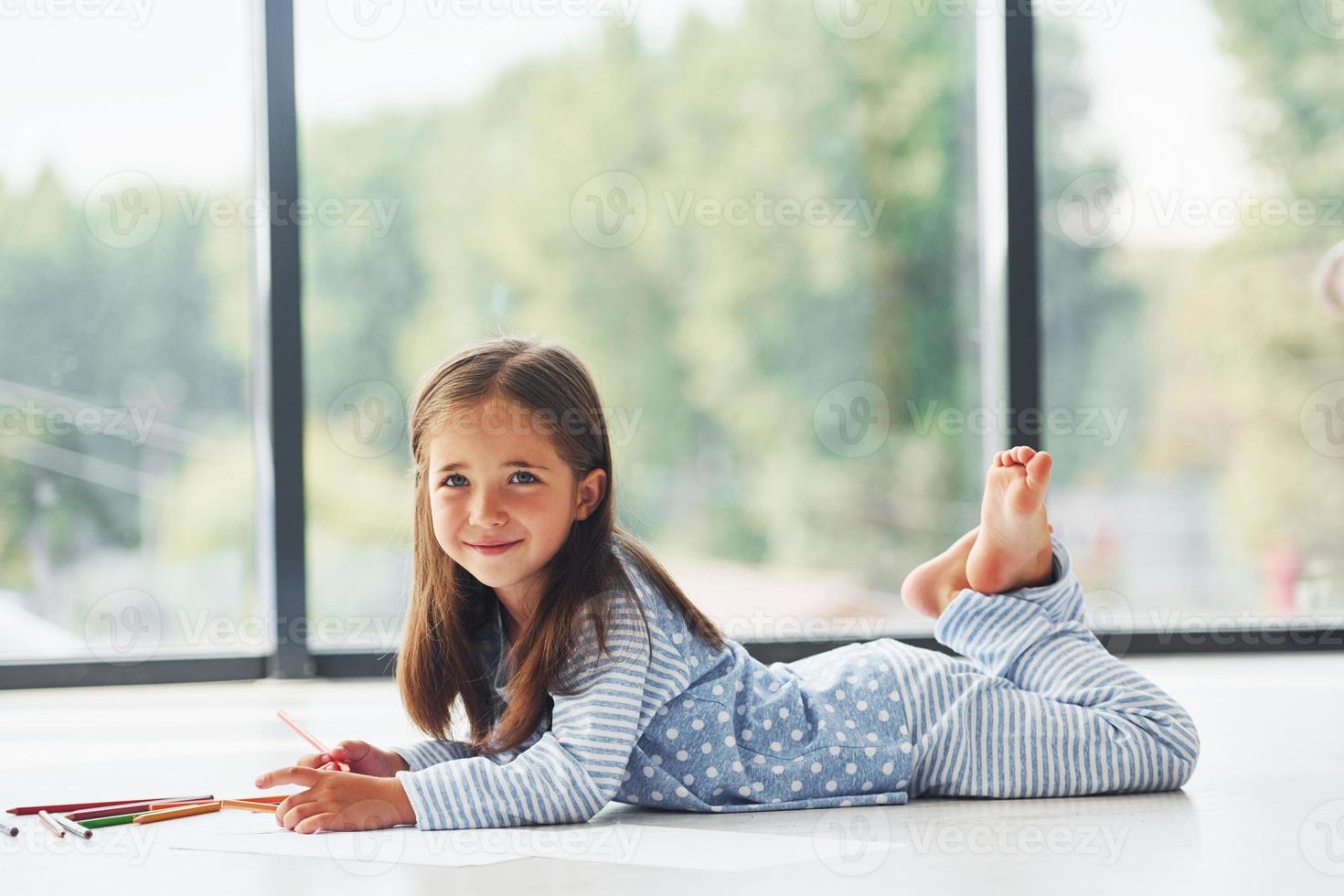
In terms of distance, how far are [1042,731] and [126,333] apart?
Result: 169 centimetres

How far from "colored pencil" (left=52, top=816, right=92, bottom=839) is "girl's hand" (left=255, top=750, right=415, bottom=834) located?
161 mm

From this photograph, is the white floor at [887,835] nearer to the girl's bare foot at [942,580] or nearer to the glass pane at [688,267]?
the girl's bare foot at [942,580]

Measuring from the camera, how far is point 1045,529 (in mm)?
1336

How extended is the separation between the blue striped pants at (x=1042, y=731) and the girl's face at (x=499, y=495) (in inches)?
14.2

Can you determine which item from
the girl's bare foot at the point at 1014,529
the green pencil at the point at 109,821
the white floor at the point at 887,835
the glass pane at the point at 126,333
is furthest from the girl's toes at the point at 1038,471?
the glass pane at the point at 126,333

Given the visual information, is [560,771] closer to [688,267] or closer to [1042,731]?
[1042,731]

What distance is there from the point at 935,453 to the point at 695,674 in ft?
4.48

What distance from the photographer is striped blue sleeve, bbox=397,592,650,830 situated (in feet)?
3.72

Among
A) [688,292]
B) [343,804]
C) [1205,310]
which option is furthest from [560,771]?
[1205,310]

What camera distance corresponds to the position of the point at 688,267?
2.46 meters

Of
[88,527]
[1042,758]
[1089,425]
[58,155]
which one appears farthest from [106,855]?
[1089,425]

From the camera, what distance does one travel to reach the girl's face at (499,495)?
1211mm

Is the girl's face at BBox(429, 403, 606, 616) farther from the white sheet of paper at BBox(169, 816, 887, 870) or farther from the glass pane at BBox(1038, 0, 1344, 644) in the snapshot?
the glass pane at BBox(1038, 0, 1344, 644)

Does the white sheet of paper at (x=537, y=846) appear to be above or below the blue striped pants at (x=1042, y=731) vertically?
below
